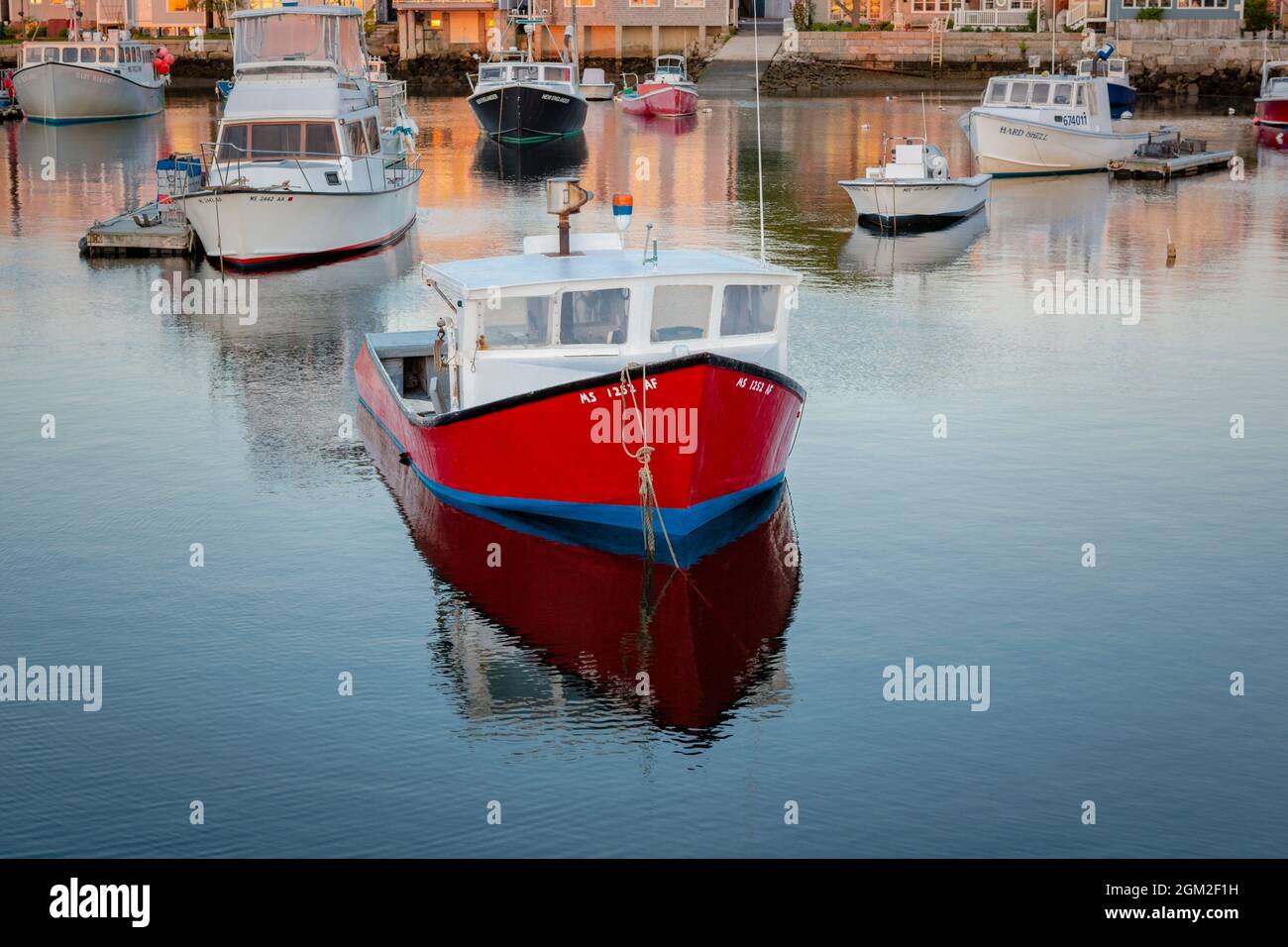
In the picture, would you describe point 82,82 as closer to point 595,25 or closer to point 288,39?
point 288,39

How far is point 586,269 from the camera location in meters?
16.7

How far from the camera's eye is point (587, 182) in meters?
50.5

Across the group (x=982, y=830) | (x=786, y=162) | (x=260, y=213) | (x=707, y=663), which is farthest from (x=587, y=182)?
(x=982, y=830)

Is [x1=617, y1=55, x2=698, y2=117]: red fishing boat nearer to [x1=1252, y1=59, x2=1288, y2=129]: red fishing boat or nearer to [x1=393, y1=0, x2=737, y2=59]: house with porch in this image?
[x1=393, y1=0, x2=737, y2=59]: house with porch

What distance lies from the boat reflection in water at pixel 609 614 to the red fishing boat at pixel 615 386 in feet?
1.23

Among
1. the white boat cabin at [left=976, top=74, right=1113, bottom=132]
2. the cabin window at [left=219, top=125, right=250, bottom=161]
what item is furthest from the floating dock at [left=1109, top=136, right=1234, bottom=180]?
the cabin window at [left=219, top=125, right=250, bottom=161]

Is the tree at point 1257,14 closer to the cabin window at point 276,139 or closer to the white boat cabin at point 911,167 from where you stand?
the white boat cabin at point 911,167

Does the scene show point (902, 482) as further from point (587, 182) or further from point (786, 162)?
point (786, 162)

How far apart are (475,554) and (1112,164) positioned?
38444 millimetres

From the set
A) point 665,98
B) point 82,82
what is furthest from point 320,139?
point 665,98

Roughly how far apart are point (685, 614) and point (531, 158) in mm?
46020

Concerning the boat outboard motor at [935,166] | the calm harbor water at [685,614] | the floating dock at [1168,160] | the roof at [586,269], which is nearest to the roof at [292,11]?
the calm harbor water at [685,614]

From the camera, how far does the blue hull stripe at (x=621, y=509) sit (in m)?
16.1

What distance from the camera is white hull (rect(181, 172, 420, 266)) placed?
31688 mm
